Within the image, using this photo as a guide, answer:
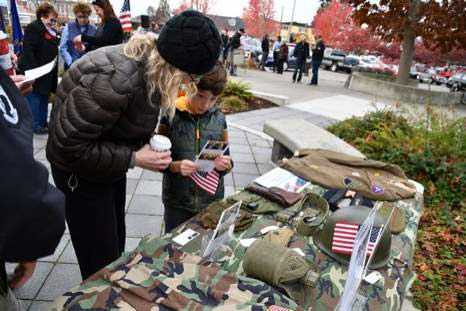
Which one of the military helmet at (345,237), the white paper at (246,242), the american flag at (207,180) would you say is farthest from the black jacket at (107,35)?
the military helmet at (345,237)

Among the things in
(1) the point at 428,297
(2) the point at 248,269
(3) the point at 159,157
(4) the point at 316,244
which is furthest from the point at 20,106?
(1) the point at 428,297

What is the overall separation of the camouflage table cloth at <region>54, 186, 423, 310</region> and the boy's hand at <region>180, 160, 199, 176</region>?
0.43 m

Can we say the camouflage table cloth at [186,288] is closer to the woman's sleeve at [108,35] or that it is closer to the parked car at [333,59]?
the woman's sleeve at [108,35]

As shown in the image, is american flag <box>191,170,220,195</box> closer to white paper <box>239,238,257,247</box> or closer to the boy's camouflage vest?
the boy's camouflage vest

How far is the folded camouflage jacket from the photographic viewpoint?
1297mm

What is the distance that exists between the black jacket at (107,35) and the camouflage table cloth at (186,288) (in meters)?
4.98

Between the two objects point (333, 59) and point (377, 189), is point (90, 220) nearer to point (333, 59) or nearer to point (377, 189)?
point (377, 189)

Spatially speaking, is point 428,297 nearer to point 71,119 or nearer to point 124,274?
point 124,274

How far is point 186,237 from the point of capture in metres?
1.96

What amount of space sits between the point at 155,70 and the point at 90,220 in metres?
0.78

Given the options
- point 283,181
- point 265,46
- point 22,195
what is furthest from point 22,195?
point 265,46

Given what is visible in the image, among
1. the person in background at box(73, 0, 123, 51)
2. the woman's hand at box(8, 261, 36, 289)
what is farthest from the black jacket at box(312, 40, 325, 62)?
the woman's hand at box(8, 261, 36, 289)

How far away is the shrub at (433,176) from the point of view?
10.1 ft

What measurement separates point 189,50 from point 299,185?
160cm
